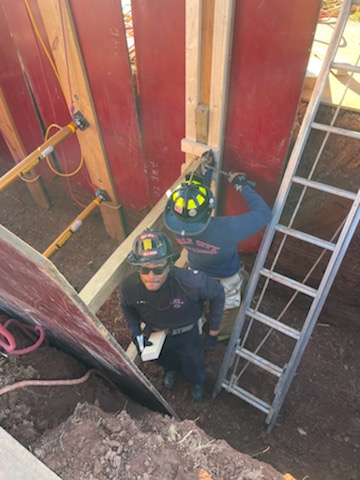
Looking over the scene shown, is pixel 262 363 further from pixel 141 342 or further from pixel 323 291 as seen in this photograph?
pixel 141 342

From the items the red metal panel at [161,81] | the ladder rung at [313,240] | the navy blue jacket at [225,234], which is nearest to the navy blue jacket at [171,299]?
the navy blue jacket at [225,234]

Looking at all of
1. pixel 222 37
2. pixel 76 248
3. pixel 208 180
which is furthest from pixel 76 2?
pixel 76 248

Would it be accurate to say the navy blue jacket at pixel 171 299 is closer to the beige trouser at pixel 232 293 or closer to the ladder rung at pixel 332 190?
the beige trouser at pixel 232 293

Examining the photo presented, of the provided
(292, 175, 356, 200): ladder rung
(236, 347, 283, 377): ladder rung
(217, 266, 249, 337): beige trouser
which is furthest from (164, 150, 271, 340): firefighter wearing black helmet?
(236, 347, 283, 377): ladder rung

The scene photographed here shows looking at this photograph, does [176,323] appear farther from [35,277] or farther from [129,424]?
[35,277]

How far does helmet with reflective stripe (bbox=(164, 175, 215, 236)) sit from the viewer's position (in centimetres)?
306

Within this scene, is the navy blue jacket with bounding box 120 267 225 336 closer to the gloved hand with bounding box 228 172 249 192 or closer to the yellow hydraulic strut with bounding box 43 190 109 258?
the gloved hand with bounding box 228 172 249 192

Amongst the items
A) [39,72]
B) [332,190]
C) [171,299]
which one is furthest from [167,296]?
[39,72]

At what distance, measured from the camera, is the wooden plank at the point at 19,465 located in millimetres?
1599

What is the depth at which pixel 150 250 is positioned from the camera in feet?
9.15

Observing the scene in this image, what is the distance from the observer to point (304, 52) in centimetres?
265

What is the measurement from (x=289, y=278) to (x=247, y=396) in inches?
53.3

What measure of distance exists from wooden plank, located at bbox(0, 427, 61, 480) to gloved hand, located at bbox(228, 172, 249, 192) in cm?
259

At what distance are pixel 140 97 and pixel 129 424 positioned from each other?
10.6 feet
